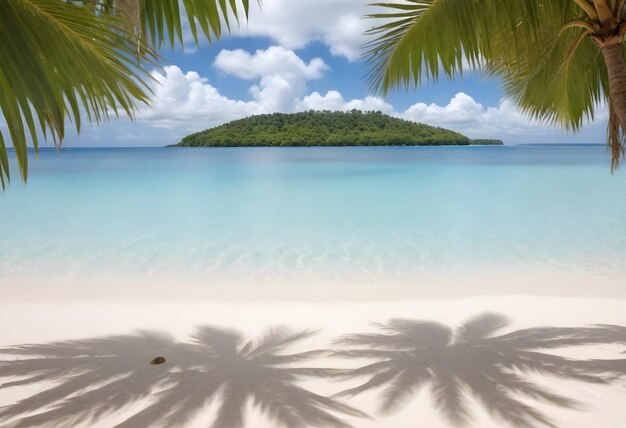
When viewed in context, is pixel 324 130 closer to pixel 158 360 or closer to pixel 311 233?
pixel 311 233

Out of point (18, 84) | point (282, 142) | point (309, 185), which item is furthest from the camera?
point (282, 142)

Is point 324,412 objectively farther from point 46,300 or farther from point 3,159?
point 46,300

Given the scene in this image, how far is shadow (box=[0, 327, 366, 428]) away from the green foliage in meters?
67.2

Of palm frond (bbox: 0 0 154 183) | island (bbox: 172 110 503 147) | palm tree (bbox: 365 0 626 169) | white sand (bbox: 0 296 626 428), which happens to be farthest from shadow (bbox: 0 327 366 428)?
island (bbox: 172 110 503 147)

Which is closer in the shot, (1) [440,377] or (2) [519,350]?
(1) [440,377]

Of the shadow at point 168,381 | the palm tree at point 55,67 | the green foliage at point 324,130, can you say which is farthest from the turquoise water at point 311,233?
the green foliage at point 324,130

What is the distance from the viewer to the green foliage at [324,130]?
69.0 m

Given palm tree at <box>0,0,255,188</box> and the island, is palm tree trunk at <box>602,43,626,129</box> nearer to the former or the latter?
palm tree at <box>0,0,255,188</box>

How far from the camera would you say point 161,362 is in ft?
8.61

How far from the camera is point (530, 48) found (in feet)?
9.59

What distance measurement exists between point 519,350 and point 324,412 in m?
1.38

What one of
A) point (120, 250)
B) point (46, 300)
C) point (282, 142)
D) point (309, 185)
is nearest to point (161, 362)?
point (46, 300)

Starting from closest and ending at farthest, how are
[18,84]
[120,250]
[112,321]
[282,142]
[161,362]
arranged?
1. [18,84]
2. [161,362]
3. [112,321]
4. [120,250]
5. [282,142]

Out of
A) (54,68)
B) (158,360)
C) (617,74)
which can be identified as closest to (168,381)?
(158,360)
